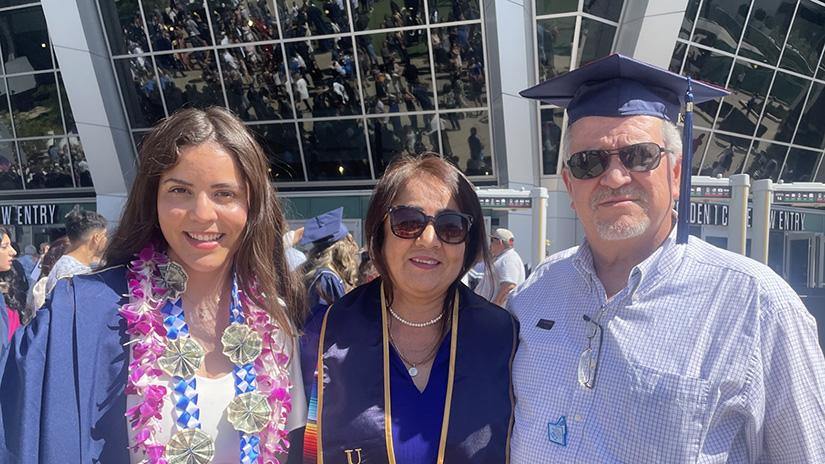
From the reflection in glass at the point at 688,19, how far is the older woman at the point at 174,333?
1381 centimetres

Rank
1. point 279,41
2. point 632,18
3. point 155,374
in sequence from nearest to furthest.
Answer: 1. point 155,374
2. point 632,18
3. point 279,41

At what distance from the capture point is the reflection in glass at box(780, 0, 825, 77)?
46.4ft

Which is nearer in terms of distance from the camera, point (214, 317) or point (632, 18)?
point (214, 317)

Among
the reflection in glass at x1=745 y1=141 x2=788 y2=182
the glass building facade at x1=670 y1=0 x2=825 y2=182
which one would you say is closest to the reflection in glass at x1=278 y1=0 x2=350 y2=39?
the glass building facade at x1=670 y1=0 x2=825 y2=182

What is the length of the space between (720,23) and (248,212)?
14.9 metres

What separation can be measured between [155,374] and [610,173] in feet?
5.44

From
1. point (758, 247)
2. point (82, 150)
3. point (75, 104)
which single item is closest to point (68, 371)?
point (758, 247)

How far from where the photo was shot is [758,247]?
764cm

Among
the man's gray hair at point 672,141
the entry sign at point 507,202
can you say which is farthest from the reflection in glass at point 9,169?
the man's gray hair at point 672,141

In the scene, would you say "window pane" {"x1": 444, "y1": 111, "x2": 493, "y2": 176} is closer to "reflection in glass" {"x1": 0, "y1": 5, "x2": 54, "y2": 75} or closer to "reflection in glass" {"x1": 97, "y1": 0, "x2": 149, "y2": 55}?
"reflection in glass" {"x1": 97, "y1": 0, "x2": 149, "y2": 55}

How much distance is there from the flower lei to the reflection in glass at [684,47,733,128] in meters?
14.3

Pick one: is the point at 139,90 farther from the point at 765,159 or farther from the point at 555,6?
the point at 765,159

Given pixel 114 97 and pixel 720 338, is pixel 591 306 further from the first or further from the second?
pixel 114 97

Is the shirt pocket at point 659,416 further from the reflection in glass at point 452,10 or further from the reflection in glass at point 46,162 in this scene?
the reflection in glass at point 46,162
